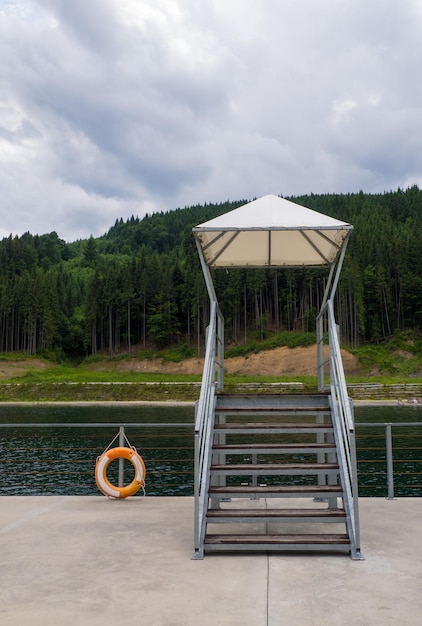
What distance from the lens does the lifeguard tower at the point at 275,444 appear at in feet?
19.6

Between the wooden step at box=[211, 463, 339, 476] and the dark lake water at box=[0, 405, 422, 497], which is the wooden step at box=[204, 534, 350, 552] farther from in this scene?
the dark lake water at box=[0, 405, 422, 497]

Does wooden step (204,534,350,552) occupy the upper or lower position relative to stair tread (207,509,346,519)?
lower

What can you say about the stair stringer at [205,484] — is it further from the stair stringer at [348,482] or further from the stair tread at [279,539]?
the stair stringer at [348,482]

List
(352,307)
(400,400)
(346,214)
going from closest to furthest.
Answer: (400,400) < (352,307) < (346,214)

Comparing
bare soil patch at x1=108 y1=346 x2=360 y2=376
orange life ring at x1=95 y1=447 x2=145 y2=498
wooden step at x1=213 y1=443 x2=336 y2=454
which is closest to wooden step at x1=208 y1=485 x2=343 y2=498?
wooden step at x1=213 y1=443 x2=336 y2=454

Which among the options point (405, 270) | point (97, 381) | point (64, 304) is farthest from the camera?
point (64, 304)

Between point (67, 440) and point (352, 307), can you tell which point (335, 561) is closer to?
point (67, 440)

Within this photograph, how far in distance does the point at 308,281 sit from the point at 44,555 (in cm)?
9005

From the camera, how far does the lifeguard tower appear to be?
235 inches

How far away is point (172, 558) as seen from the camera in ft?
18.7

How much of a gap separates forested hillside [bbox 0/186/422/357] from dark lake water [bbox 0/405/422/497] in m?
50.8

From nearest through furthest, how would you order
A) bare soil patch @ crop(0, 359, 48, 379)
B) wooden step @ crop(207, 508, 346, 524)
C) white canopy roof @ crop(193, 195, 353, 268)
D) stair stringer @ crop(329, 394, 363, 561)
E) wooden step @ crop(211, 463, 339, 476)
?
1. stair stringer @ crop(329, 394, 363, 561)
2. wooden step @ crop(207, 508, 346, 524)
3. wooden step @ crop(211, 463, 339, 476)
4. white canopy roof @ crop(193, 195, 353, 268)
5. bare soil patch @ crop(0, 359, 48, 379)

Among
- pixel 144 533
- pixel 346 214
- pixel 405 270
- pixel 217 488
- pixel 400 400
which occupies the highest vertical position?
pixel 346 214

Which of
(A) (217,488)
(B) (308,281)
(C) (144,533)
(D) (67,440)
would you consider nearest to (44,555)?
(C) (144,533)
